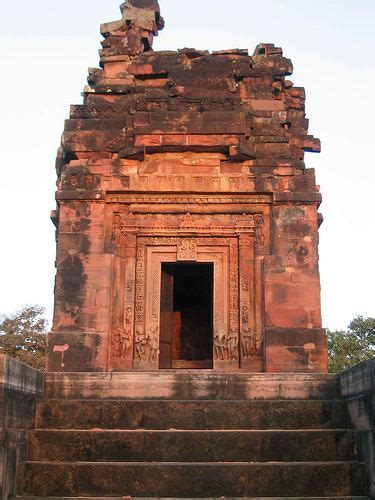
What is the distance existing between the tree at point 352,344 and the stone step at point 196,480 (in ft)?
93.8

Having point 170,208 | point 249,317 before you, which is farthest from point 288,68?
point 249,317

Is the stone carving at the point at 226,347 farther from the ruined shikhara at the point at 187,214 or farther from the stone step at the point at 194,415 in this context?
the stone step at the point at 194,415

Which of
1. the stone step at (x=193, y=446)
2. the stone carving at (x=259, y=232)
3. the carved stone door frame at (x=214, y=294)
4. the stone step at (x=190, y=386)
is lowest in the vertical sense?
the stone step at (x=193, y=446)

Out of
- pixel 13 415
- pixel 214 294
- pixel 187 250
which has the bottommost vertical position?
pixel 13 415

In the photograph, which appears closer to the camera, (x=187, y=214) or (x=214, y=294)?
(x=214, y=294)

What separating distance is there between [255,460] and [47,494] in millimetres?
2414

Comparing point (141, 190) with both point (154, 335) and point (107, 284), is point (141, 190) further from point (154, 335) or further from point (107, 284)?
point (154, 335)

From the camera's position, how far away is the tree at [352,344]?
119 ft

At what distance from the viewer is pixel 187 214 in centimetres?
1433

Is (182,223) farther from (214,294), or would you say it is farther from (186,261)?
(214,294)

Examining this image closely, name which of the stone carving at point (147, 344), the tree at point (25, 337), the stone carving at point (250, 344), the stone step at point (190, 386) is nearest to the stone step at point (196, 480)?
the stone step at point (190, 386)

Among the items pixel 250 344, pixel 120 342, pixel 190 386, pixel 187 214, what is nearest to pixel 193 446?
pixel 190 386

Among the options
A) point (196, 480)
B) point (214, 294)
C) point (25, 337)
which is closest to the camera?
point (196, 480)

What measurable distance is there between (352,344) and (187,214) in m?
26.0
